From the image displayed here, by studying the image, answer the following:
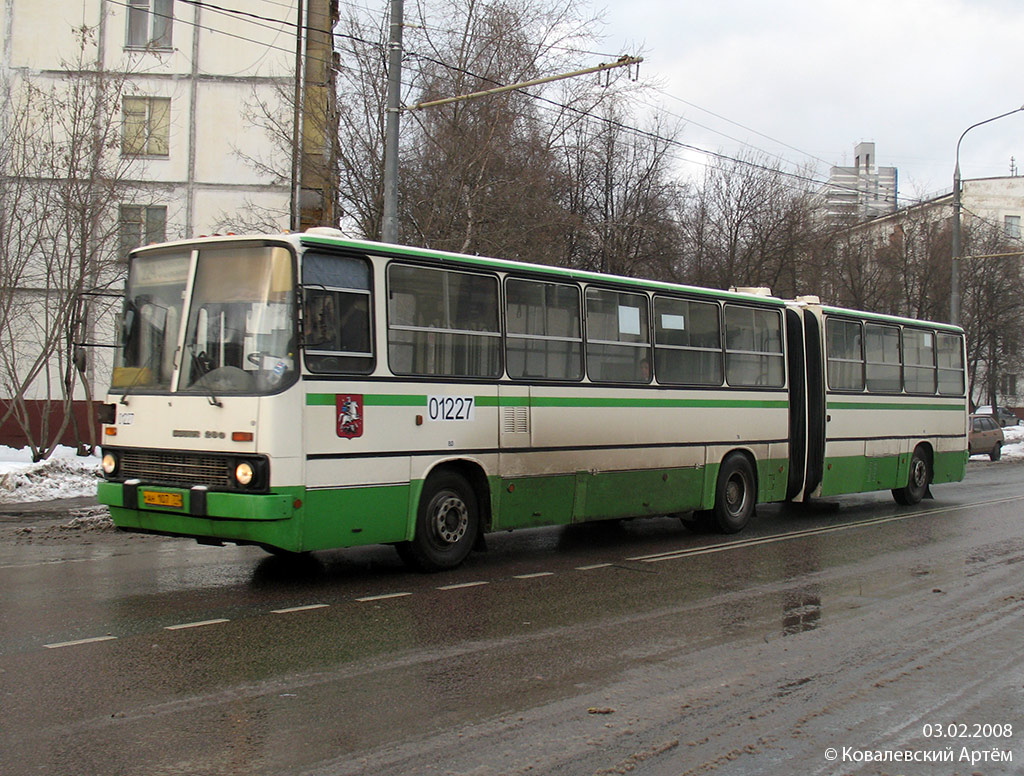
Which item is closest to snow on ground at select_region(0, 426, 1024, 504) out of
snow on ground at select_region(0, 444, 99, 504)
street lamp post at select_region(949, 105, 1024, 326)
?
snow on ground at select_region(0, 444, 99, 504)

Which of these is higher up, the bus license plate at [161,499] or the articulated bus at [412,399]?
the articulated bus at [412,399]

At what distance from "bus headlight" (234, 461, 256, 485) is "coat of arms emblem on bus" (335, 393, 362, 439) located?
2.73ft

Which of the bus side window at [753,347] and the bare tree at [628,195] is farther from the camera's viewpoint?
the bare tree at [628,195]

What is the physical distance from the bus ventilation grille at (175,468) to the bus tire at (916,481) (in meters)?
12.1

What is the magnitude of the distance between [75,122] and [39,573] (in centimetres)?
1222

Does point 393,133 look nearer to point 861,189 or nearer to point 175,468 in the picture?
point 175,468

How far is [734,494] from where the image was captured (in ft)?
44.3

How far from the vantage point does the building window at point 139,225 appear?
2106cm

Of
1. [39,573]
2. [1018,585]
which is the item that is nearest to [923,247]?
[1018,585]

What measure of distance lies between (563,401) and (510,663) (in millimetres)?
4645

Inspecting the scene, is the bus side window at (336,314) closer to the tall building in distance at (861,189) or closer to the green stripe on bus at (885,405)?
the green stripe on bus at (885,405)

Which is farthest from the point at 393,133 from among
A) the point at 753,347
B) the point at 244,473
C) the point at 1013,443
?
the point at 1013,443

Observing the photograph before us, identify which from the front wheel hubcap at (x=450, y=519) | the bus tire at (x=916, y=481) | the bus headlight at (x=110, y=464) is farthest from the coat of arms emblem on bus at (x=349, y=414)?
the bus tire at (x=916, y=481)

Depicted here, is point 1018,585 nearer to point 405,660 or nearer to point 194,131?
point 405,660
